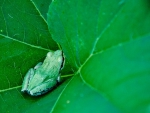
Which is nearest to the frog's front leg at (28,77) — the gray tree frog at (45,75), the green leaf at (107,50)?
the gray tree frog at (45,75)

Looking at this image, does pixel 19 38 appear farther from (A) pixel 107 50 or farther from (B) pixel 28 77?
(A) pixel 107 50

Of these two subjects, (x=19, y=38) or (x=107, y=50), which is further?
(x=19, y=38)

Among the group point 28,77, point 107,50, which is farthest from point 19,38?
point 107,50

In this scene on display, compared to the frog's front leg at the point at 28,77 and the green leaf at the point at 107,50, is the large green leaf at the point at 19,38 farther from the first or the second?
the green leaf at the point at 107,50

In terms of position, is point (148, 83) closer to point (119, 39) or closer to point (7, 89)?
point (119, 39)

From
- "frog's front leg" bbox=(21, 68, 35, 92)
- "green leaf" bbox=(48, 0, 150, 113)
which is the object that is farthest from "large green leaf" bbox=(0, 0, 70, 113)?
"green leaf" bbox=(48, 0, 150, 113)

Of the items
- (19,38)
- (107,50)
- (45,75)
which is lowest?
(45,75)
